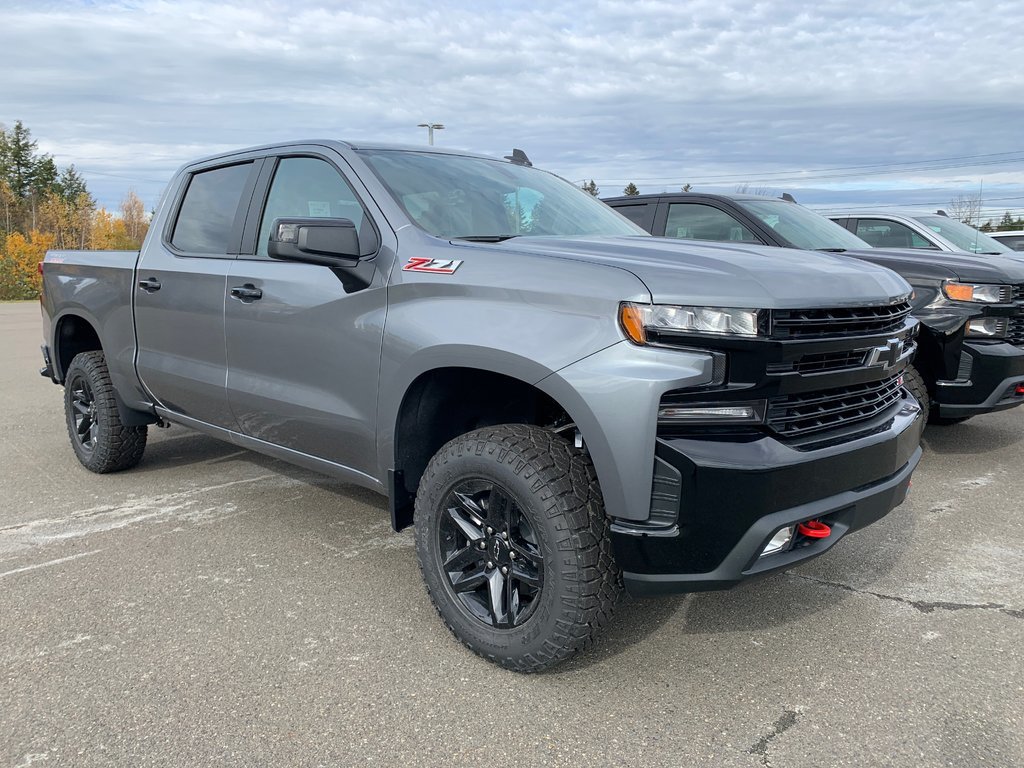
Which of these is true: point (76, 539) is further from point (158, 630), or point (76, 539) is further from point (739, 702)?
point (739, 702)

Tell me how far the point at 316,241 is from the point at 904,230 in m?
7.05

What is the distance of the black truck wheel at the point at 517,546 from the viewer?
2.59 m

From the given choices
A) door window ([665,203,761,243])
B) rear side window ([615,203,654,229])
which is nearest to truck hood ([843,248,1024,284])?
door window ([665,203,761,243])

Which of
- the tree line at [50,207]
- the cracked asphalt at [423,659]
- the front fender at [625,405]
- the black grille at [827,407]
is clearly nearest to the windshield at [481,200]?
the front fender at [625,405]

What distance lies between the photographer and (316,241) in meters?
3.05

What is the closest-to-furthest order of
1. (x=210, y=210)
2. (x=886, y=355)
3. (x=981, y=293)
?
1. (x=886, y=355)
2. (x=210, y=210)
3. (x=981, y=293)

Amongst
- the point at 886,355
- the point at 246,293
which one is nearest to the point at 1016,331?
the point at 886,355

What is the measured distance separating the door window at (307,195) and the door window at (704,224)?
3.56 metres

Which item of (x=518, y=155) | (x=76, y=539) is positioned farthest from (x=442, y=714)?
(x=518, y=155)

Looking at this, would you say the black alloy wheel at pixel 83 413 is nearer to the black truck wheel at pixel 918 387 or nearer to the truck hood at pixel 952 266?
the black truck wheel at pixel 918 387

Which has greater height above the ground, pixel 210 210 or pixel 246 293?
pixel 210 210

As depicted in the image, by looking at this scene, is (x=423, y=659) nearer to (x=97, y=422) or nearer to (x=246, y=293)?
(x=246, y=293)

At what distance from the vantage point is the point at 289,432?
367 cm

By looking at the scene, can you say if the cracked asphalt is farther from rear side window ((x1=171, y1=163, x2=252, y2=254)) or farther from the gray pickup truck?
rear side window ((x1=171, y1=163, x2=252, y2=254))
